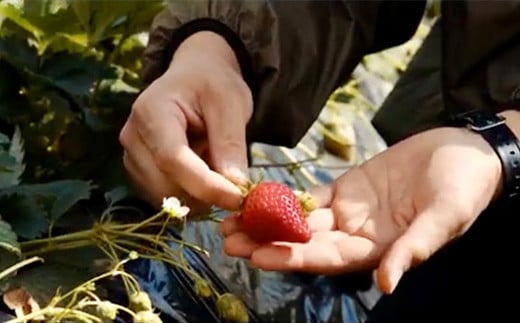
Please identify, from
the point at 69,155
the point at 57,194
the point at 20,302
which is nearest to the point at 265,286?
the point at 69,155

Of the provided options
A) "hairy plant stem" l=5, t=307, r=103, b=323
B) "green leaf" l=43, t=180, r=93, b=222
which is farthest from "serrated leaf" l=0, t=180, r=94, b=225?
"hairy plant stem" l=5, t=307, r=103, b=323

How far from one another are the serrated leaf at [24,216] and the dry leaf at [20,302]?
75 millimetres

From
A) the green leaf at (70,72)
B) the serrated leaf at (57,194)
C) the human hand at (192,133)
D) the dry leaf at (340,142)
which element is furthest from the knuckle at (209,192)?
the dry leaf at (340,142)

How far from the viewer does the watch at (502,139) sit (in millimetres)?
1158

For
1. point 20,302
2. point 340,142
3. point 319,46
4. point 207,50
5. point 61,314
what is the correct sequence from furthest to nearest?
point 340,142, point 319,46, point 207,50, point 20,302, point 61,314

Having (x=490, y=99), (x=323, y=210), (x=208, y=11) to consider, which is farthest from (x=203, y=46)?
(x=490, y=99)

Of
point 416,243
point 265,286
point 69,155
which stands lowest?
point 265,286

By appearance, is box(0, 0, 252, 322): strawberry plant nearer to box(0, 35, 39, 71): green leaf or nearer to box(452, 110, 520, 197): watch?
box(0, 35, 39, 71): green leaf

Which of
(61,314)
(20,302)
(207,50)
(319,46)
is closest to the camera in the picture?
(61,314)

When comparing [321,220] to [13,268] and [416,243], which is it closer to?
[416,243]

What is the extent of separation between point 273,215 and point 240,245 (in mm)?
53

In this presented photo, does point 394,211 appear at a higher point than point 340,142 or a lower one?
higher

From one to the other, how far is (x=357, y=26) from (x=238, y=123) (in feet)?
1.03

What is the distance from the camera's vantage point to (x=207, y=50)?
1253 mm
